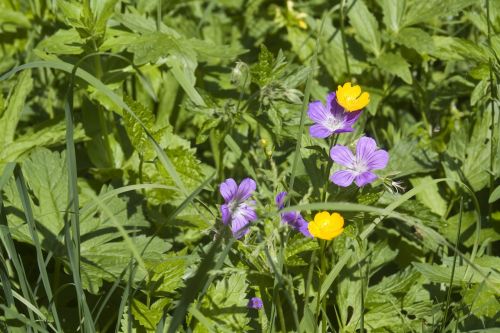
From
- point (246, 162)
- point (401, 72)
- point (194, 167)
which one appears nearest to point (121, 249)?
point (194, 167)

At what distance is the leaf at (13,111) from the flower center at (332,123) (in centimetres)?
109

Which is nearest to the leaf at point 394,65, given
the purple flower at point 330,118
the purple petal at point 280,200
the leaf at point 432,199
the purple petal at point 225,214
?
the leaf at point 432,199

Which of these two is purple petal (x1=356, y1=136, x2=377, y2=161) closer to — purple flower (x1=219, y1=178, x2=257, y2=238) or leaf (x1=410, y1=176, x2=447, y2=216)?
purple flower (x1=219, y1=178, x2=257, y2=238)

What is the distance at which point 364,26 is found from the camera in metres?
2.86

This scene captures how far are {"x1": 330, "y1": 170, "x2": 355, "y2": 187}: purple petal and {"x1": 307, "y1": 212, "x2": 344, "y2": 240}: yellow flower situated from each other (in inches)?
7.1

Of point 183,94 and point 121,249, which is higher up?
point 183,94

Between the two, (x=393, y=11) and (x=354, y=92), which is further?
(x=393, y=11)

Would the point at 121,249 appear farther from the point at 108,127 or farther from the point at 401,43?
the point at 401,43

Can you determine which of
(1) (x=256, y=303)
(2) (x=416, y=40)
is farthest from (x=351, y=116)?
(2) (x=416, y=40)

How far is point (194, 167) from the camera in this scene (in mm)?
2322

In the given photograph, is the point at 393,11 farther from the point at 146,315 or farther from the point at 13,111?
the point at 146,315

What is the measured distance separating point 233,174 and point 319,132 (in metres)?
0.77

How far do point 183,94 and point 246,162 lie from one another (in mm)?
583

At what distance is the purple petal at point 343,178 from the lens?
1.84 m
